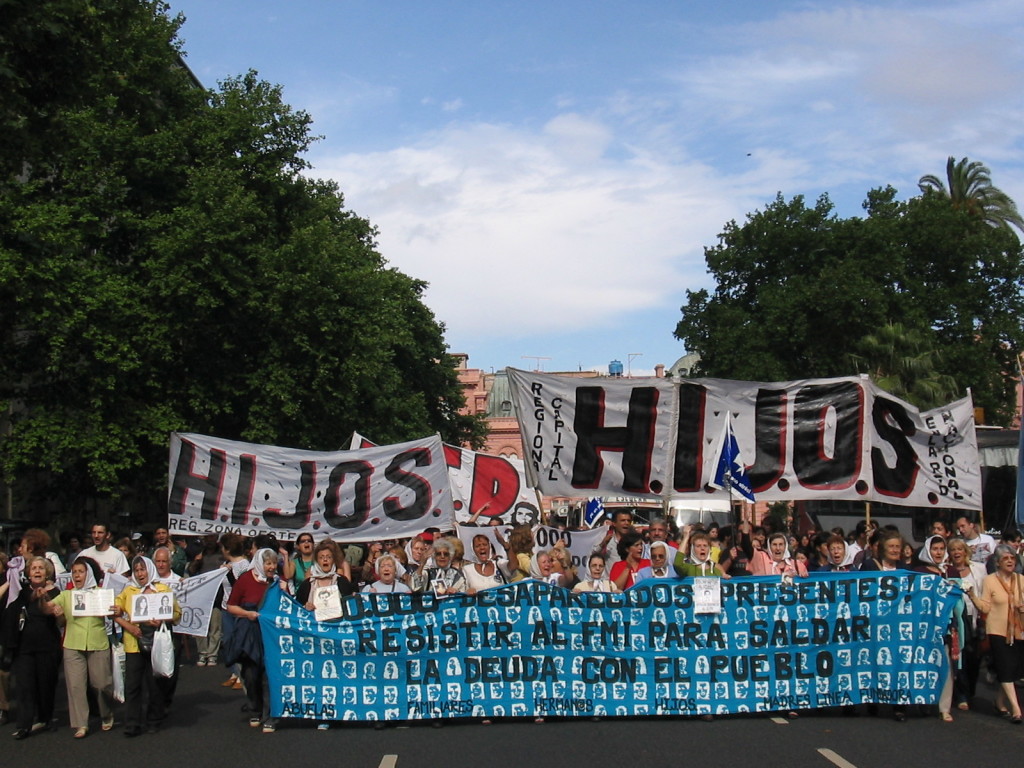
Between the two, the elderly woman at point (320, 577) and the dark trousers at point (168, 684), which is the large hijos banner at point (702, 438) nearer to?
the elderly woman at point (320, 577)

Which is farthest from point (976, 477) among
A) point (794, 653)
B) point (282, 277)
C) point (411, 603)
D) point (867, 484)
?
point (282, 277)

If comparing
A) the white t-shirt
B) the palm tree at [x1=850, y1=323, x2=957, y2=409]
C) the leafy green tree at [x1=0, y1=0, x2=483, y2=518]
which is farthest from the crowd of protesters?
the palm tree at [x1=850, y1=323, x2=957, y2=409]

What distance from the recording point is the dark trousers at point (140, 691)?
411 inches

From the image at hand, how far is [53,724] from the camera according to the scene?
10891 millimetres

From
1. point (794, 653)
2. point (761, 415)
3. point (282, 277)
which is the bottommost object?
point (794, 653)

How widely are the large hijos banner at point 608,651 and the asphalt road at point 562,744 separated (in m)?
0.18

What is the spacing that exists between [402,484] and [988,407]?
122 feet

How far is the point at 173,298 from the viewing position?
25766 millimetres

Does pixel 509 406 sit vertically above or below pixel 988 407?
above

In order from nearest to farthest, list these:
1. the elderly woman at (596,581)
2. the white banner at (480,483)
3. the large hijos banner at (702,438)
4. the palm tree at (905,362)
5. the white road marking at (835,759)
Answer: the white road marking at (835,759), the elderly woman at (596,581), the large hijos banner at (702,438), the white banner at (480,483), the palm tree at (905,362)

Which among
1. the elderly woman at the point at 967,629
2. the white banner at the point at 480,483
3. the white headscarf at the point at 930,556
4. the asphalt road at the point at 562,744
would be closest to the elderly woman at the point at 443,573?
the asphalt road at the point at 562,744

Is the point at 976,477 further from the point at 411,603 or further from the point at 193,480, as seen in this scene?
the point at 193,480

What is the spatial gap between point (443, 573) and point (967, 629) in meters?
4.76

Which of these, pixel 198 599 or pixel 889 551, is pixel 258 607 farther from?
pixel 889 551
